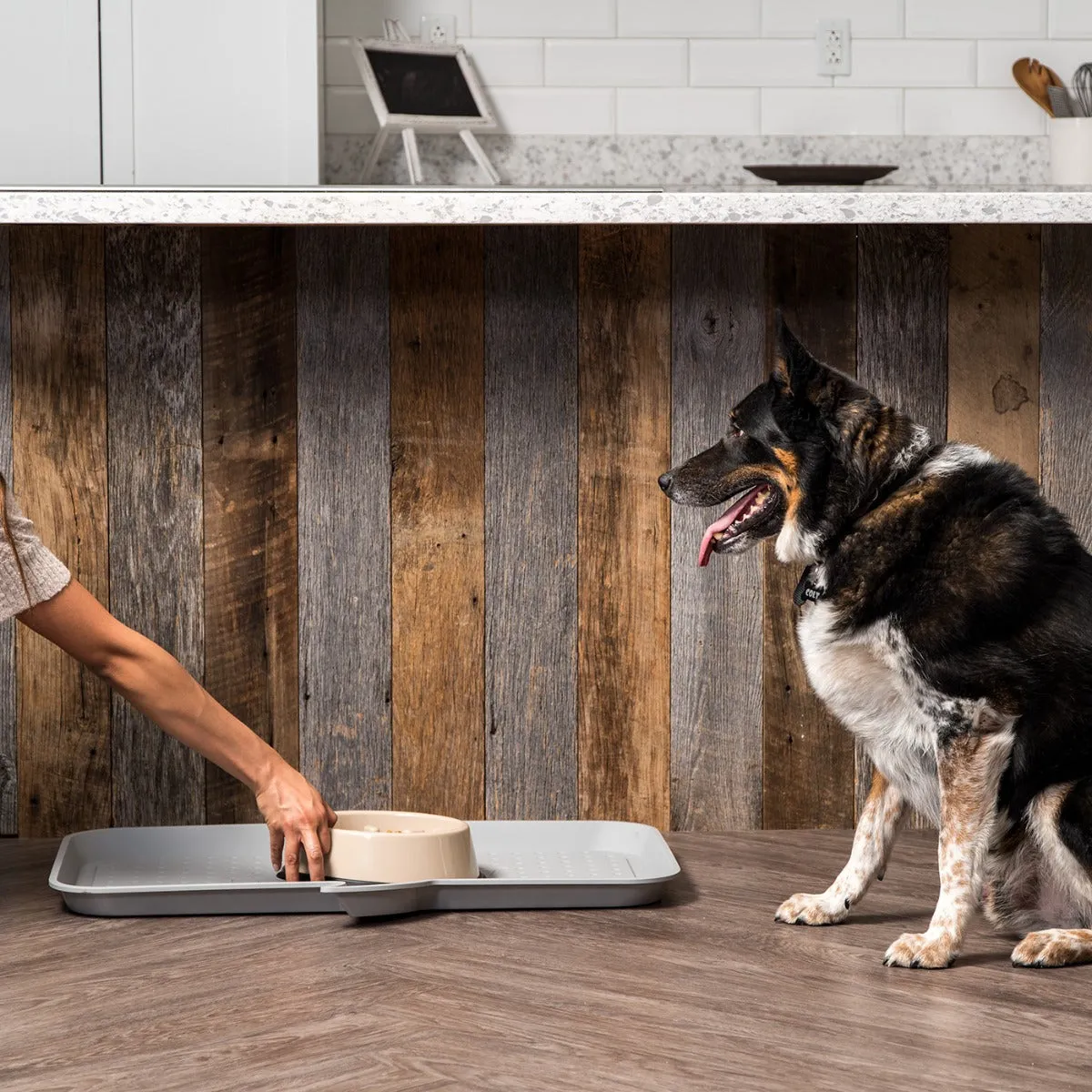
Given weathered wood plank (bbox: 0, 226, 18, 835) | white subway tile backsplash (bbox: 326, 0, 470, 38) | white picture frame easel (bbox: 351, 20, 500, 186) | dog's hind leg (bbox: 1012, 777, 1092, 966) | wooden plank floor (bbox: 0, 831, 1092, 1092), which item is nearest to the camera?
wooden plank floor (bbox: 0, 831, 1092, 1092)

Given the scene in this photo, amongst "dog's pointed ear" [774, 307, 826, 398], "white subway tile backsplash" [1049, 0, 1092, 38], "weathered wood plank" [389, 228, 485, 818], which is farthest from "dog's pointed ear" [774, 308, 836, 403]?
"white subway tile backsplash" [1049, 0, 1092, 38]

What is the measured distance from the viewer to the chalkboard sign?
2.46 metres

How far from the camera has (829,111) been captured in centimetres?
263

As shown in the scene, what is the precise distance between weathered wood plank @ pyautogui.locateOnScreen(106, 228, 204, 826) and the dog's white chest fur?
113cm

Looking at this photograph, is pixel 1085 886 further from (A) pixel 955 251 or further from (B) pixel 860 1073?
(A) pixel 955 251

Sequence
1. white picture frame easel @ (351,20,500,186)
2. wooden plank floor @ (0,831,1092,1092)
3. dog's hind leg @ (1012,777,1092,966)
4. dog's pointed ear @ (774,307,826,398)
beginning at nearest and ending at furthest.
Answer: wooden plank floor @ (0,831,1092,1092) < dog's hind leg @ (1012,777,1092,966) < dog's pointed ear @ (774,307,826,398) < white picture frame easel @ (351,20,500,186)

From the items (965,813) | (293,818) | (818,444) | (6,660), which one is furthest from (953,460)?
(6,660)

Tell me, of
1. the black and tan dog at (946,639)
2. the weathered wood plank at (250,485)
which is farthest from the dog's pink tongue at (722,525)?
the weathered wood plank at (250,485)

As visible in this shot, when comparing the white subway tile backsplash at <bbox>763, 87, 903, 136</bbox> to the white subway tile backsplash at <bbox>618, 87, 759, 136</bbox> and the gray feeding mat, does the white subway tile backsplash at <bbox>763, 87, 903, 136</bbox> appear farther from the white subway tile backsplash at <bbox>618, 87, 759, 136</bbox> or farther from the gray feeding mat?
the gray feeding mat

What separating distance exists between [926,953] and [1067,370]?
115cm

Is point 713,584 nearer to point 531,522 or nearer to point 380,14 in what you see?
point 531,522

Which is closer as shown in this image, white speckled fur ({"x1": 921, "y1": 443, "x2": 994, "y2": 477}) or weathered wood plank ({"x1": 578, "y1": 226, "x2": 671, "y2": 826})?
white speckled fur ({"x1": 921, "y1": 443, "x2": 994, "y2": 477})

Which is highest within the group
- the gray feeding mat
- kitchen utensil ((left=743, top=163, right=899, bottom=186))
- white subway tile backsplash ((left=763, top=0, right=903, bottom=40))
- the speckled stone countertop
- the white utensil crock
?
white subway tile backsplash ((left=763, top=0, right=903, bottom=40))

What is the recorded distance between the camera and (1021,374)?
2359 mm
